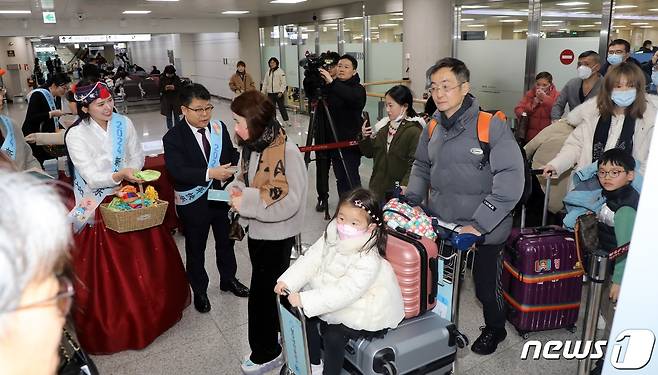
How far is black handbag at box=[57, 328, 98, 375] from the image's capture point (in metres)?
1.06

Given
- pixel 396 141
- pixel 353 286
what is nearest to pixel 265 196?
pixel 353 286

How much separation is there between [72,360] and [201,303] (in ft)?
7.71

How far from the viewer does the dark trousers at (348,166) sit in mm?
4832

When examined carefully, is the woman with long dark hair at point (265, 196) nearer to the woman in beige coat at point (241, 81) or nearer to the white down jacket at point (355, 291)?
the white down jacket at point (355, 291)

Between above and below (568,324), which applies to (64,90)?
above

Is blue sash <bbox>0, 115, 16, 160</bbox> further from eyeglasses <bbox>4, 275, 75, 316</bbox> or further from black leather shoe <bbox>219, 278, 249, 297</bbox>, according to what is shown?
eyeglasses <bbox>4, 275, 75, 316</bbox>

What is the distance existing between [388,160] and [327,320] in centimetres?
180

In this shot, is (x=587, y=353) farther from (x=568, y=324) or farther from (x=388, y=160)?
(x=388, y=160)

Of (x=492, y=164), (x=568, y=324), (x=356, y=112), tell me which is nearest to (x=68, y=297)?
(x=492, y=164)

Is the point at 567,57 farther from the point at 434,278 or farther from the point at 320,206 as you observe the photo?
the point at 434,278

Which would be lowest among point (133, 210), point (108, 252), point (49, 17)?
point (108, 252)

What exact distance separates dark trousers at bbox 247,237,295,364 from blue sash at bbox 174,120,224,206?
80 cm

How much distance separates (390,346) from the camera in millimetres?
2043

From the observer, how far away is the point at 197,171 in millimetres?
3014
